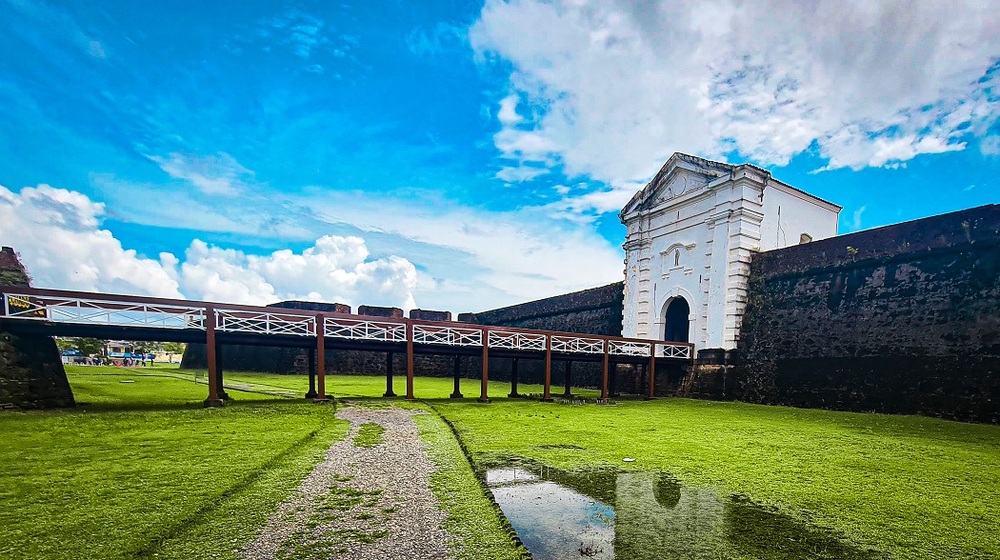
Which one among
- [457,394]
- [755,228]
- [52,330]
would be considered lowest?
[457,394]

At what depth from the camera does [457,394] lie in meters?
14.1

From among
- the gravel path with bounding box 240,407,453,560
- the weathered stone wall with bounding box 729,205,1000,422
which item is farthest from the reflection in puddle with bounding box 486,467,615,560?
the weathered stone wall with bounding box 729,205,1000,422

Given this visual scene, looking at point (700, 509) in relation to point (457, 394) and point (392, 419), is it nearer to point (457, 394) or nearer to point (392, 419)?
point (392, 419)

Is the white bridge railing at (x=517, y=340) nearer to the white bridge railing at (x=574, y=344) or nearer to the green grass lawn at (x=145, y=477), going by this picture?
the white bridge railing at (x=574, y=344)

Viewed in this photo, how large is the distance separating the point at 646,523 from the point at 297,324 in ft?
33.0

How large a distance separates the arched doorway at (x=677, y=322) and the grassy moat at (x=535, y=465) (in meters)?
10.9

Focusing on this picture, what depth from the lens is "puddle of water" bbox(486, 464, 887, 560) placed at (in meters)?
3.31

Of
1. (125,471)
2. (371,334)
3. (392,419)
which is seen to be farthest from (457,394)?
(125,471)

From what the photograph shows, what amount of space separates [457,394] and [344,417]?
217 inches

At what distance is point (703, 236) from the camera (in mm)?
17391

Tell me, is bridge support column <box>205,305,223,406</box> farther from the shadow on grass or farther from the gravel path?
the gravel path

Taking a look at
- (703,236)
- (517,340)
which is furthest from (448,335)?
(703,236)

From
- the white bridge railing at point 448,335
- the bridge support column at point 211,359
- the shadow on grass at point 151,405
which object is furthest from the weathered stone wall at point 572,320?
the bridge support column at point 211,359

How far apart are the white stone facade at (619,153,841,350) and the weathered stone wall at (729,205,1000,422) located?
3.24ft
